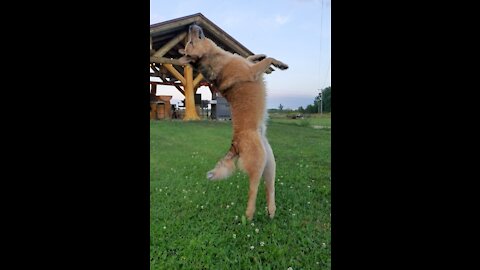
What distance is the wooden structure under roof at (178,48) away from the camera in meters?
1.19

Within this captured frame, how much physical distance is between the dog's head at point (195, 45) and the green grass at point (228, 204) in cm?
34

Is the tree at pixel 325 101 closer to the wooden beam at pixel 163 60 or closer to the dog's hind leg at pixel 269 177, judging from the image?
the dog's hind leg at pixel 269 177

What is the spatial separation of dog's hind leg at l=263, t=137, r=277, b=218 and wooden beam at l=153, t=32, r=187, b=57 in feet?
1.87

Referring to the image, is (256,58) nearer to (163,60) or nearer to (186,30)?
(186,30)

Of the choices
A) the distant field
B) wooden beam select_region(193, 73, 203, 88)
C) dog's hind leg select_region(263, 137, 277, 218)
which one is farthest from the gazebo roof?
dog's hind leg select_region(263, 137, 277, 218)

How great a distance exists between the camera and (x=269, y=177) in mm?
1268

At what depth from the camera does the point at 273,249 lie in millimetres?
1102

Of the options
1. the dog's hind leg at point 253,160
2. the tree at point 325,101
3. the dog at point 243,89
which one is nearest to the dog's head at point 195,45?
the dog at point 243,89

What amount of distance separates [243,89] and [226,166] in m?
0.35

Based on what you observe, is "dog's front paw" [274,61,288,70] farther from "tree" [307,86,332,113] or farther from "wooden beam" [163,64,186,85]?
"wooden beam" [163,64,186,85]
